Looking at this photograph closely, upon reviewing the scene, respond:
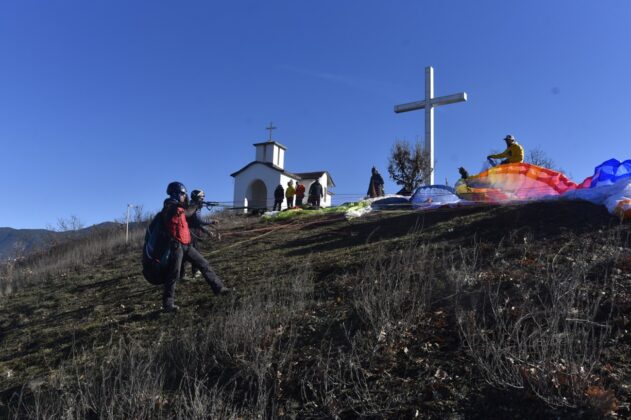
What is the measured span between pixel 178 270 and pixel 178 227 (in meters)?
0.53

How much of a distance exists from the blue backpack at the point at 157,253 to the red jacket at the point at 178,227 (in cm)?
7

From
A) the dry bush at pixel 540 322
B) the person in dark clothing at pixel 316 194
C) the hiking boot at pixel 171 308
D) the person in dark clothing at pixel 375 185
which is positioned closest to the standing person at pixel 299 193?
the person in dark clothing at pixel 316 194

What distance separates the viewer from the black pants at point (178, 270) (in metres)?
6.34

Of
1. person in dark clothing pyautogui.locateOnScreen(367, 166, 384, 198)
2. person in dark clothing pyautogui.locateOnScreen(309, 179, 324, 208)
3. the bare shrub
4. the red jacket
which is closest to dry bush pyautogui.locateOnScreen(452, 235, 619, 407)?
the bare shrub

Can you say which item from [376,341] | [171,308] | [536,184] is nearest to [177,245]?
[171,308]

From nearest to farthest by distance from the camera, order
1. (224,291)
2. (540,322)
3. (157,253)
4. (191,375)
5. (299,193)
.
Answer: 1. (540,322)
2. (191,375)
3. (157,253)
4. (224,291)
5. (299,193)

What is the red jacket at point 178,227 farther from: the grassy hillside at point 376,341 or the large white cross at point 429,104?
the large white cross at point 429,104

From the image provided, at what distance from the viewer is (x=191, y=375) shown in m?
4.37

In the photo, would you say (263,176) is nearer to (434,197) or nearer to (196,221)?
(434,197)

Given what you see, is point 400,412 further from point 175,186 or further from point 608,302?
point 175,186

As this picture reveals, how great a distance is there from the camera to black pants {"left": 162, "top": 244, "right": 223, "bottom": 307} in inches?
249

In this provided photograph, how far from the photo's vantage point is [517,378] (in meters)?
3.28

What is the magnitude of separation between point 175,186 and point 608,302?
4.94 m

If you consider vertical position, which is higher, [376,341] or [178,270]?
[178,270]
